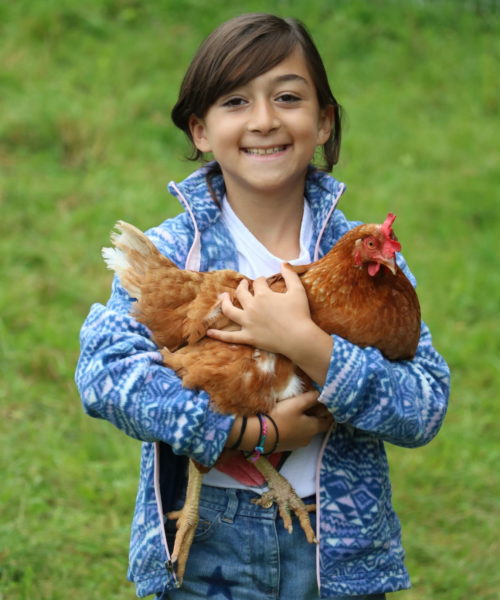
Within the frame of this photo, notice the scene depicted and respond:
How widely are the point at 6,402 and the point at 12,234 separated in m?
1.38

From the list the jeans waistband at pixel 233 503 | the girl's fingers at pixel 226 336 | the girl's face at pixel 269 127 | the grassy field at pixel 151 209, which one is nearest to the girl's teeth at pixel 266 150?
the girl's face at pixel 269 127

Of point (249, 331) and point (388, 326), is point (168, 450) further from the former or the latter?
point (388, 326)

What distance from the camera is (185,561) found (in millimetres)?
1705

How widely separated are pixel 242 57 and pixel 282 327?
0.66m

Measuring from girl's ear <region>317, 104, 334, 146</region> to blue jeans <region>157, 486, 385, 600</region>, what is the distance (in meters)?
0.93

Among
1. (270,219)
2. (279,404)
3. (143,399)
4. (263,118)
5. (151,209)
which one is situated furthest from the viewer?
(151,209)

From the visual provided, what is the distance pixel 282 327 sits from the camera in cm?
163

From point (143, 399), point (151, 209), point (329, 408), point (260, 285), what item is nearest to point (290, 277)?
point (260, 285)

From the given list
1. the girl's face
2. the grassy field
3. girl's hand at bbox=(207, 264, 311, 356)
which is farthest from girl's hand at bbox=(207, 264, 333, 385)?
the grassy field

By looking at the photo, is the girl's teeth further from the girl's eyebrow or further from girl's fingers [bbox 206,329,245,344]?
girl's fingers [bbox 206,329,245,344]

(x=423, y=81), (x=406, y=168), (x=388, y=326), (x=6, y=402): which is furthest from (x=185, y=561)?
(x=423, y=81)

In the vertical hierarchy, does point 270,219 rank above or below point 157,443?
above

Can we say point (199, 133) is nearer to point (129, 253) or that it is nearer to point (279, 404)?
point (129, 253)

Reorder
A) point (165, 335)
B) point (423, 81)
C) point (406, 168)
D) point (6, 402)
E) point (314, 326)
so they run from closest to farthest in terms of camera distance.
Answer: point (314, 326), point (165, 335), point (6, 402), point (406, 168), point (423, 81)
